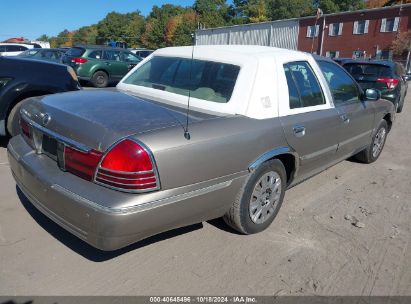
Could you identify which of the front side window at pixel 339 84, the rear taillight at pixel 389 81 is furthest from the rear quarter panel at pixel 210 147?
the rear taillight at pixel 389 81

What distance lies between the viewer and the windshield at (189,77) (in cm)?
337

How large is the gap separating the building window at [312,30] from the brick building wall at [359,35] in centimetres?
21

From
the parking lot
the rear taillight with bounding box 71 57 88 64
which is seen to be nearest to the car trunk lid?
the parking lot

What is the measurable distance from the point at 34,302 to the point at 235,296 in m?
1.32

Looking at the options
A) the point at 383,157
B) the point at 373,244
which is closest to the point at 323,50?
the point at 383,157

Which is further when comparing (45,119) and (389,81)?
(389,81)

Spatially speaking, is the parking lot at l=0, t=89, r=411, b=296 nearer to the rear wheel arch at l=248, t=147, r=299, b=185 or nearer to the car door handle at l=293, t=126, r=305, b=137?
the rear wheel arch at l=248, t=147, r=299, b=185

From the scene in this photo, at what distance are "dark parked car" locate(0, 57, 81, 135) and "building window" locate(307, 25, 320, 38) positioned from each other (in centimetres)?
4825

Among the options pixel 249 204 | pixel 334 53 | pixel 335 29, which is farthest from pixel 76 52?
pixel 335 29

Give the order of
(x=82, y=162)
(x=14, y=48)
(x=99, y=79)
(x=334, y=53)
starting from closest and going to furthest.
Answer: (x=82, y=162) → (x=99, y=79) → (x=14, y=48) → (x=334, y=53)

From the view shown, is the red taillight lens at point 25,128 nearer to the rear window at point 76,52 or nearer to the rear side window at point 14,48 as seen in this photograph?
the rear window at point 76,52

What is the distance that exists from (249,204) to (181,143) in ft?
3.24

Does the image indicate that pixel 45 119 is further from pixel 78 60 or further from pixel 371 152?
pixel 78 60

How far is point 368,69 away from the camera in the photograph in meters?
9.82
